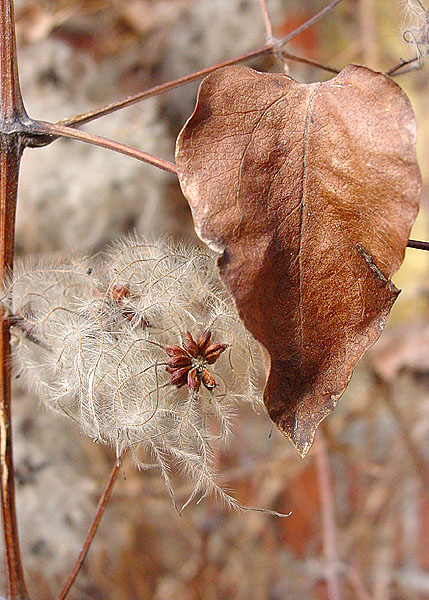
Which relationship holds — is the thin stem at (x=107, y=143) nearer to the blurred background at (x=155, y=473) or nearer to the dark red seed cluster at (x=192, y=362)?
the dark red seed cluster at (x=192, y=362)

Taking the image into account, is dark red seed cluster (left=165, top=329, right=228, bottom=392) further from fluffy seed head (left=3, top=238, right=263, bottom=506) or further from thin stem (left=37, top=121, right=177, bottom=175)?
thin stem (left=37, top=121, right=177, bottom=175)

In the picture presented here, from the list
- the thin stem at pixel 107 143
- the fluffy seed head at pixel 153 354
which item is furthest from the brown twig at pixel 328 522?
the thin stem at pixel 107 143

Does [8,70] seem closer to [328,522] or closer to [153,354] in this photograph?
[153,354]

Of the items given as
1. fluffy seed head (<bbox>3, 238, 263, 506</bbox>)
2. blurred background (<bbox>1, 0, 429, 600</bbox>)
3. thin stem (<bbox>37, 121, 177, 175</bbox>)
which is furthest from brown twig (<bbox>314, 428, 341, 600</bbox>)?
thin stem (<bbox>37, 121, 177, 175</bbox>)

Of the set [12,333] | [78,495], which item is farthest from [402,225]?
[78,495]

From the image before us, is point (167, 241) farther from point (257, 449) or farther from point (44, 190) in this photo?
point (257, 449)

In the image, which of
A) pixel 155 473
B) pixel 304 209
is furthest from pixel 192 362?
pixel 155 473
